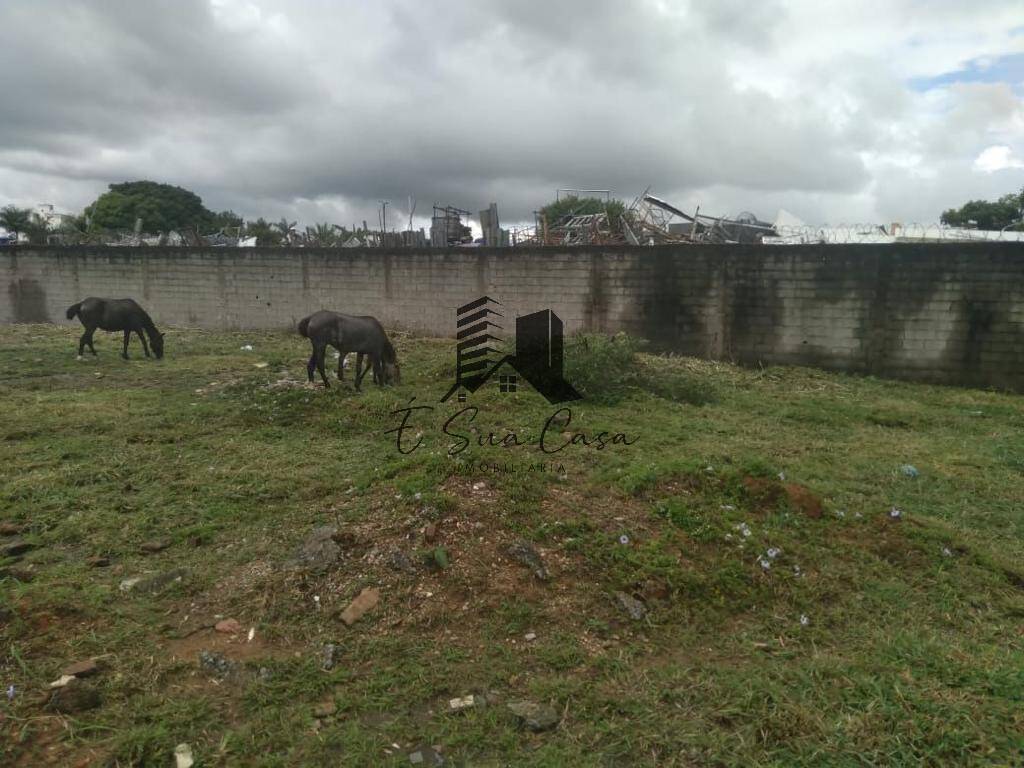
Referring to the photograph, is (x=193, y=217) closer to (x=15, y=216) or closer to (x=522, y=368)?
(x=15, y=216)

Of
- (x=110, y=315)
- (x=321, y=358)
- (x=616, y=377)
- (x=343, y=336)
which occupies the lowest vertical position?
(x=616, y=377)

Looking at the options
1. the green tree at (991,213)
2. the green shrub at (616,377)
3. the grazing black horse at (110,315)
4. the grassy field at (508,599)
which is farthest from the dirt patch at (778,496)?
the green tree at (991,213)

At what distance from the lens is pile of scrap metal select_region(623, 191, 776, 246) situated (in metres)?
12.6

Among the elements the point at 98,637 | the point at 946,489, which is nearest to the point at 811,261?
the point at 946,489

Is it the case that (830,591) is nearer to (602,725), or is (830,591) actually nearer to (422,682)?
(602,725)

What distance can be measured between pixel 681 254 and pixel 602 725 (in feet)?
32.1

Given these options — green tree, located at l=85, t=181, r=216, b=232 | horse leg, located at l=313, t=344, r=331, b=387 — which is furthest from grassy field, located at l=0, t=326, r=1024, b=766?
green tree, located at l=85, t=181, r=216, b=232

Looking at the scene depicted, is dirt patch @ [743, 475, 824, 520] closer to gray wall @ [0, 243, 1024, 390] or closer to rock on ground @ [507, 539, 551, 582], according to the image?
rock on ground @ [507, 539, 551, 582]

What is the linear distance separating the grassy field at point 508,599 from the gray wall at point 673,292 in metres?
4.70

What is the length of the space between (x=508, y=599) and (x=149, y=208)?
145 ft

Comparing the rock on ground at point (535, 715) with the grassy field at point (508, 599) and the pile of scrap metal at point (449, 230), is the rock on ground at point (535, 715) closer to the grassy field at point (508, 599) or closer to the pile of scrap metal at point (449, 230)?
the grassy field at point (508, 599)

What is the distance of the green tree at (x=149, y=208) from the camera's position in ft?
124

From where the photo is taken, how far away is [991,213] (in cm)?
2605

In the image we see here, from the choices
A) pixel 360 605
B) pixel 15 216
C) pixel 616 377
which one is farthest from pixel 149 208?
pixel 360 605
